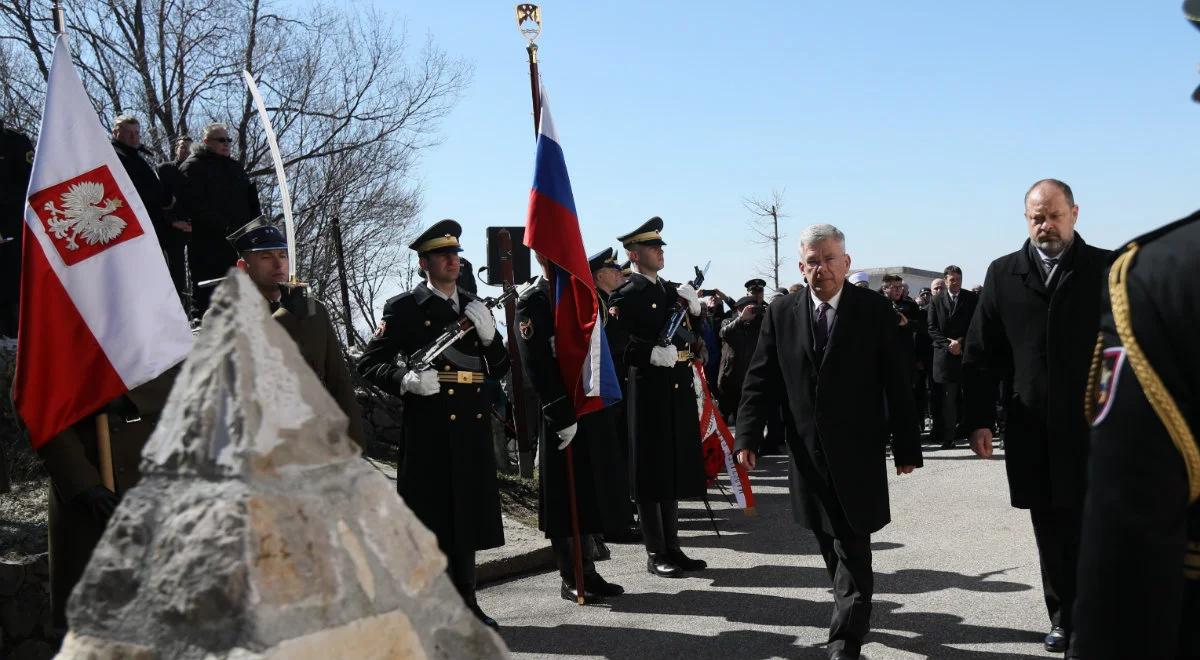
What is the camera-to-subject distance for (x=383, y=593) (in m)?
1.51

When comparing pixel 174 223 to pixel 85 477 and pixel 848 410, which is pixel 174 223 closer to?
pixel 85 477

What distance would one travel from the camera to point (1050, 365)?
197 inches

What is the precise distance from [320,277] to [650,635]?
579 inches

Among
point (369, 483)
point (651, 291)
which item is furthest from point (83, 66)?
point (369, 483)

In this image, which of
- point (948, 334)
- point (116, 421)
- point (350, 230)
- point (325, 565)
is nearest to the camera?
point (325, 565)

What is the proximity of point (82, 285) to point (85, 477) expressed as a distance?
0.72 m

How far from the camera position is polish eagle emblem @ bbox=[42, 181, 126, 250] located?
415 cm

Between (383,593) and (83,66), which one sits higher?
(83,66)

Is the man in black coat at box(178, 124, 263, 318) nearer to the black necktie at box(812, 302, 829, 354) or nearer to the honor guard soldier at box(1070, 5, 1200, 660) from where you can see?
the black necktie at box(812, 302, 829, 354)

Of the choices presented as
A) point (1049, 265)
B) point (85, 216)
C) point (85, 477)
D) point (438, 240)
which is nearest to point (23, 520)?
point (85, 477)

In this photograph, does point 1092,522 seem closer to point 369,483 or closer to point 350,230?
point 369,483

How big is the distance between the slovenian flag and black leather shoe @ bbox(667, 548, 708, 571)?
1239mm

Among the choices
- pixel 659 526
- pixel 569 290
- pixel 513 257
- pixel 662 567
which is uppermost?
pixel 513 257

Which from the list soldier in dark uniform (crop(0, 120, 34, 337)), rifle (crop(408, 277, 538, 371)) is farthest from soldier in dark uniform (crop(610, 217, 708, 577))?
soldier in dark uniform (crop(0, 120, 34, 337))
